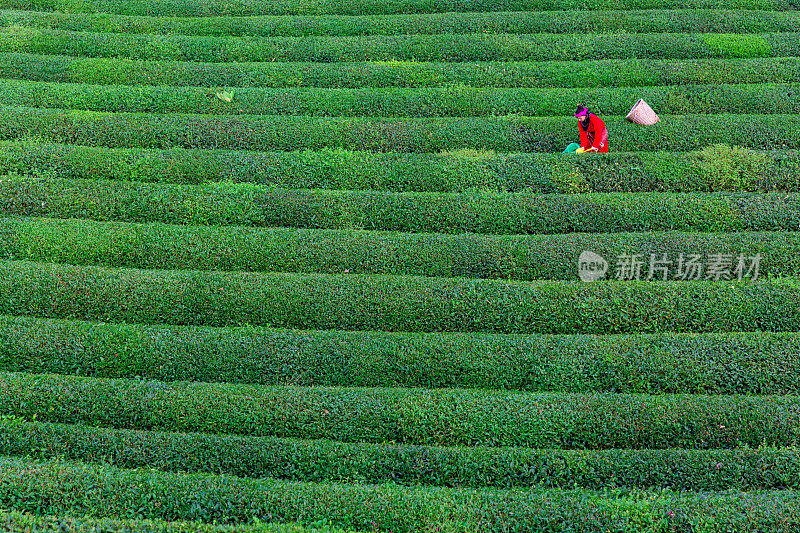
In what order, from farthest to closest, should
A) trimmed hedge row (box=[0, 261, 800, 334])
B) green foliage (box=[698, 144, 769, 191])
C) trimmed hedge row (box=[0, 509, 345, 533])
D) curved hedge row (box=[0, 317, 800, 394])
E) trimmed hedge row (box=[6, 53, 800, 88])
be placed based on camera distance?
trimmed hedge row (box=[6, 53, 800, 88])
green foliage (box=[698, 144, 769, 191])
trimmed hedge row (box=[0, 261, 800, 334])
curved hedge row (box=[0, 317, 800, 394])
trimmed hedge row (box=[0, 509, 345, 533])

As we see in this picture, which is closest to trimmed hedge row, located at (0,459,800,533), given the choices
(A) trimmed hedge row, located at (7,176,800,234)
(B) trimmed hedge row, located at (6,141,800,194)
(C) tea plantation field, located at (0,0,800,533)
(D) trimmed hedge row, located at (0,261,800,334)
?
(C) tea plantation field, located at (0,0,800,533)

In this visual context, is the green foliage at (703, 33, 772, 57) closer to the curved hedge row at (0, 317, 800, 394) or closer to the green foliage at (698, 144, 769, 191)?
the green foliage at (698, 144, 769, 191)

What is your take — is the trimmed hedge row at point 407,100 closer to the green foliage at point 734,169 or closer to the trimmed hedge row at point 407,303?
the green foliage at point 734,169

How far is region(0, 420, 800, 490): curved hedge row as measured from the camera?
8531 millimetres

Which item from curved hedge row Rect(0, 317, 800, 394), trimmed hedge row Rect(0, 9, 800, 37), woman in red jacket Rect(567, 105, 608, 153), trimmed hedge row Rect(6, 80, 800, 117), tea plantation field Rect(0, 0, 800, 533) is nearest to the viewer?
tea plantation field Rect(0, 0, 800, 533)

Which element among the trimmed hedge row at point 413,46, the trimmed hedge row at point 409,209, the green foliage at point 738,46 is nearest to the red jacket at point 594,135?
the trimmed hedge row at point 409,209

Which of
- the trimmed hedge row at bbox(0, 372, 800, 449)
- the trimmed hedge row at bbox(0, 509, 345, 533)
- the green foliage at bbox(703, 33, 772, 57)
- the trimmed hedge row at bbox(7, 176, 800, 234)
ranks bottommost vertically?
the trimmed hedge row at bbox(0, 509, 345, 533)

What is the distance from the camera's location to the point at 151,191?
12.2 metres

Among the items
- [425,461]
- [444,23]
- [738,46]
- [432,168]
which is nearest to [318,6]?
[444,23]

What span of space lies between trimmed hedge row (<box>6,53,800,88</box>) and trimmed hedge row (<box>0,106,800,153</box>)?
1.30m

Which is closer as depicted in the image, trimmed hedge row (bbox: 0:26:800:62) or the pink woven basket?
the pink woven basket

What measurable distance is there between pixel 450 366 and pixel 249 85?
25.9 ft

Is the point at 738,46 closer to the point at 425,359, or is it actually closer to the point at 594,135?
the point at 594,135

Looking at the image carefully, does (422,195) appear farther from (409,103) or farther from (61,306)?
(61,306)
